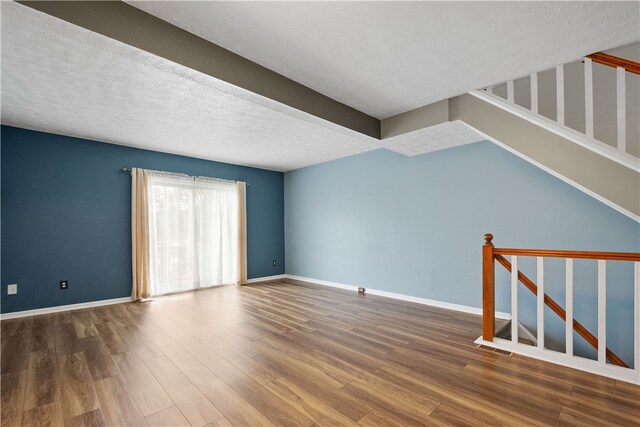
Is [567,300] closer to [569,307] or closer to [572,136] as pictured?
[569,307]

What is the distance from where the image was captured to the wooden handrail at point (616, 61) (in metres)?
2.07

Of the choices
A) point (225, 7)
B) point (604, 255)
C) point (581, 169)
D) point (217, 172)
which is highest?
point (225, 7)

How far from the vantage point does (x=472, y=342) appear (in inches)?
110

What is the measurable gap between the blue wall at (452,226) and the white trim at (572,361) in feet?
3.31

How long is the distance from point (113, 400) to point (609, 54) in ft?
15.0

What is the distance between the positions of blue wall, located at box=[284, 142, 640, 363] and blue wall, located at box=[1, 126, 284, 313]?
3.27 meters

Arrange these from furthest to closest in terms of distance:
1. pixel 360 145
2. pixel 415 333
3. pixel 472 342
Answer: pixel 360 145 → pixel 415 333 → pixel 472 342

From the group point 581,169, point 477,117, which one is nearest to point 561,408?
point 581,169

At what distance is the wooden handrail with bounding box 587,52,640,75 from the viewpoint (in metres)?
2.07

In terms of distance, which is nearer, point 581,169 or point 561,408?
point 561,408

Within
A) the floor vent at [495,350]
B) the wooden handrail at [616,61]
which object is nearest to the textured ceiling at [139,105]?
the wooden handrail at [616,61]

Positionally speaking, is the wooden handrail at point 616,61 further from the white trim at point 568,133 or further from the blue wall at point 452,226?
the blue wall at point 452,226

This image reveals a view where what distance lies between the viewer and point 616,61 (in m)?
2.18

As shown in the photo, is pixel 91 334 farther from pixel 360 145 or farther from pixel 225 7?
pixel 360 145
